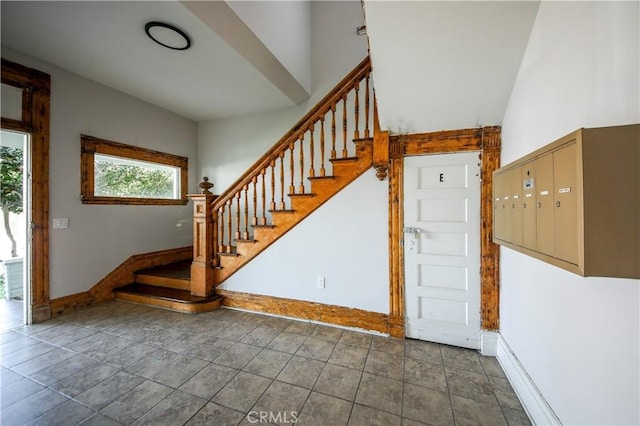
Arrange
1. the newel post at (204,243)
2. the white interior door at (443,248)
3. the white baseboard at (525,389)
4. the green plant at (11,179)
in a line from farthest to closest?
the newel post at (204,243) < the green plant at (11,179) < the white interior door at (443,248) < the white baseboard at (525,389)

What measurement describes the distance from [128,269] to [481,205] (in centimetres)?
449

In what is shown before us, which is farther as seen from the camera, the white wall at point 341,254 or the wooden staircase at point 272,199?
the wooden staircase at point 272,199

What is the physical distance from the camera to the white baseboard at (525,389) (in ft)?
4.37

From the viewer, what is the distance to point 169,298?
3057 millimetres

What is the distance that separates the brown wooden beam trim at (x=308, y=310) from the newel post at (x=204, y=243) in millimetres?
211

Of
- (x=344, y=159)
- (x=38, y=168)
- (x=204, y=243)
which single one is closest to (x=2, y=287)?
(x=38, y=168)

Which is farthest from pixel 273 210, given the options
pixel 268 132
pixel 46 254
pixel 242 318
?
pixel 46 254

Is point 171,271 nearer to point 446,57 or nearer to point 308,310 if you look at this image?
point 308,310

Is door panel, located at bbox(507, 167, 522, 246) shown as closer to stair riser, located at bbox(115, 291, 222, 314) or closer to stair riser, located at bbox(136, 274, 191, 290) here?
stair riser, located at bbox(115, 291, 222, 314)

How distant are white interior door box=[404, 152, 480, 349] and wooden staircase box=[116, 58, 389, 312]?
48 centimetres

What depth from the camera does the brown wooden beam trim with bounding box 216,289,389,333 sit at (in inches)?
95.7

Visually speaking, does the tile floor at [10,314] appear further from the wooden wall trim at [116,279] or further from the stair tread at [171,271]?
the stair tread at [171,271]

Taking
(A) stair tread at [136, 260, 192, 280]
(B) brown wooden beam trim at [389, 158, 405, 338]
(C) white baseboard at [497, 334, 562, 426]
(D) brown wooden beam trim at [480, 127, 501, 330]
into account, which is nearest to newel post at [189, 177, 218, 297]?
(A) stair tread at [136, 260, 192, 280]

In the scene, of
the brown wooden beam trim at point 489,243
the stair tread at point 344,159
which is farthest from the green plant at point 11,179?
the brown wooden beam trim at point 489,243
